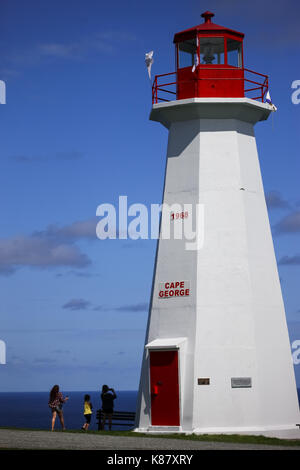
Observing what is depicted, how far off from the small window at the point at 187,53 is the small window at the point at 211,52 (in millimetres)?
299

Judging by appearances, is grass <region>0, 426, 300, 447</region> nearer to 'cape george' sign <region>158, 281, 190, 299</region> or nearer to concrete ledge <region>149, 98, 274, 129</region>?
'cape george' sign <region>158, 281, 190, 299</region>

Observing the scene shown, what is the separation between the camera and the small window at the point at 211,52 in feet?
83.9

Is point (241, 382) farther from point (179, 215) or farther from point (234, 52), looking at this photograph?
point (234, 52)

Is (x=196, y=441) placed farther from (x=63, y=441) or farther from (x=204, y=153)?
(x=204, y=153)

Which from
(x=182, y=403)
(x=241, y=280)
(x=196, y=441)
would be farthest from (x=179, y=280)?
(x=196, y=441)

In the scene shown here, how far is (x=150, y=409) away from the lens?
24.7 metres

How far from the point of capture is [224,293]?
24266mm

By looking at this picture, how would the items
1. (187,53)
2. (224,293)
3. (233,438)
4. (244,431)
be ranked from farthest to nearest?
1. (187,53)
2. (224,293)
3. (244,431)
4. (233,438)

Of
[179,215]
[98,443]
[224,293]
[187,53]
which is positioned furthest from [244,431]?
[187,53]

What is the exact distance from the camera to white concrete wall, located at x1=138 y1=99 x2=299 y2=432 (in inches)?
934

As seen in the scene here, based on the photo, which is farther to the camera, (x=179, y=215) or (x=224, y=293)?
(x=179, y=215)

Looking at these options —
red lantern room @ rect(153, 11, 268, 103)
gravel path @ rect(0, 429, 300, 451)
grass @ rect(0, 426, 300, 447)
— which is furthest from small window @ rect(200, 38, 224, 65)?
gravel path @ rect(0, 429, 300, 451)

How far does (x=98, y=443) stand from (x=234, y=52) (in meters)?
13.0

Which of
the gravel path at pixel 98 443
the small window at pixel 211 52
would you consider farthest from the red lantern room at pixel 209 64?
the gravel path at pixel 98 443
